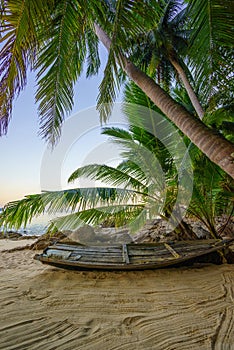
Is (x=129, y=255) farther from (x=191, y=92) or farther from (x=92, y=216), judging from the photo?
(x=191, y=92)

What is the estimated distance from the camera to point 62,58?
2.54 metres

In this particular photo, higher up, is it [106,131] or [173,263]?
[106,131]

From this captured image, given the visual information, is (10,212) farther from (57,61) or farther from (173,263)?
(173,263)

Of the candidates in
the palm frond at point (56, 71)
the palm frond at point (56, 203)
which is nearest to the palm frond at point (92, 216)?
the palm frond at point (56, 203)

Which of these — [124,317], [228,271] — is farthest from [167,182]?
[124,317]

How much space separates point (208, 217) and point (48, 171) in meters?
3.46

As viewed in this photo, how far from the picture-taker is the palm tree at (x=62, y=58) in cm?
192

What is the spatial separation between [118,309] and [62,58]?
10.5ft

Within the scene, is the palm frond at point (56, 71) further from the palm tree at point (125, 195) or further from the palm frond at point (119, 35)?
the palm tree at point (125, 195)

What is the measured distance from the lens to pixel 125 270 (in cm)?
338

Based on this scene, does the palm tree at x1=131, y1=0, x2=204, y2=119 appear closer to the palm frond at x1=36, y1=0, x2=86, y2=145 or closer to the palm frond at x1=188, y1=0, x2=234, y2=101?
the palm frond at x1=36, y1=0, x2=86, y2=145

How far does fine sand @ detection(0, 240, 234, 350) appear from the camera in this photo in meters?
1.76

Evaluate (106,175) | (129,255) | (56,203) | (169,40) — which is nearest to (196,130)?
(106,175)

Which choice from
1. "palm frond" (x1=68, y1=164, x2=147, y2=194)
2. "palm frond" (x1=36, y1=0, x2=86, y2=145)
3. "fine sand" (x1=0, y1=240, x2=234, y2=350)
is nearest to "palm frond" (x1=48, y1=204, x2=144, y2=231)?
"palm frond" (x1=68, y1=164, x2=147, y2=194)
